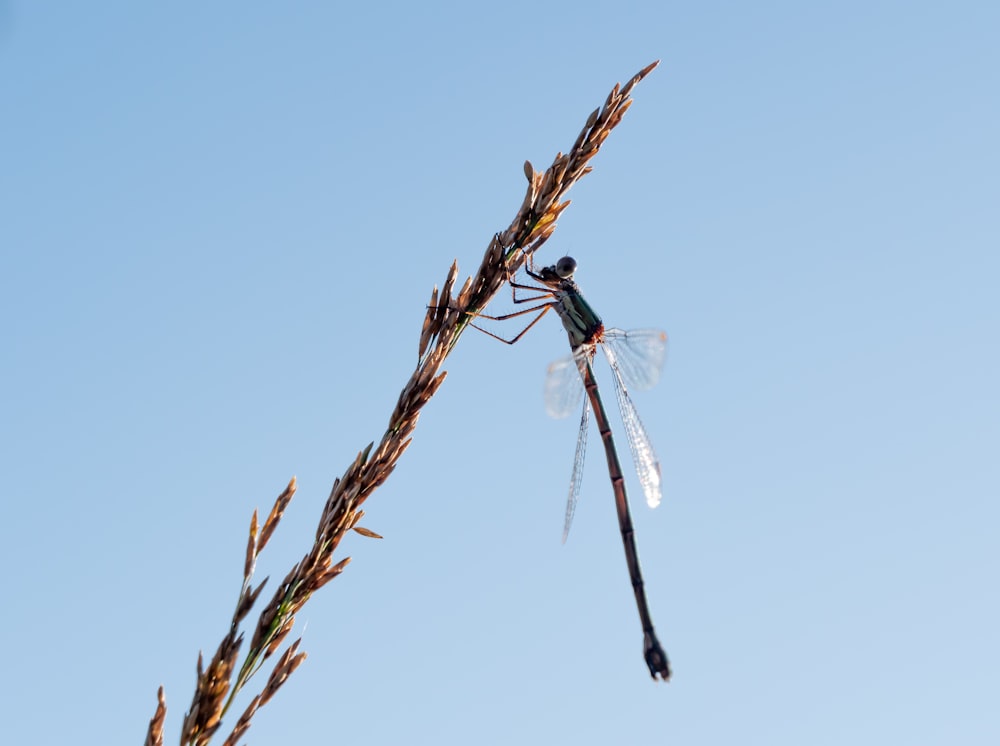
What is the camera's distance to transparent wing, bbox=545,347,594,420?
583 cm

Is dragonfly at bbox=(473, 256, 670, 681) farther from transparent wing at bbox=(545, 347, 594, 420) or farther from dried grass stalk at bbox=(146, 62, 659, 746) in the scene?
dried grass stalk at bbox=(146, 62, 659, 746)

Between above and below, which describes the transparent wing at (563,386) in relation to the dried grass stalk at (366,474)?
above

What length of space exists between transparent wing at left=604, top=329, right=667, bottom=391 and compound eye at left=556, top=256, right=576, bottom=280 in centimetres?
72

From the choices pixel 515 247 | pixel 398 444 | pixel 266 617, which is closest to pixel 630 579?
pixel 515 247

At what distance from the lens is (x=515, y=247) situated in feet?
12.4

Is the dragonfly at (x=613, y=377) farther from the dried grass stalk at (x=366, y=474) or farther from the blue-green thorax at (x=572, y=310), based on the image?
the dried grass stalk at (x=366, y=474)

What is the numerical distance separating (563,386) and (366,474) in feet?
10.4

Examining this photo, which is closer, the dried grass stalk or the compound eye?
the dried grass stalk

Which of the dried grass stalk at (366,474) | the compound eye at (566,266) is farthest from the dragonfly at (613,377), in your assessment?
the dried grass stalk at (366,474)

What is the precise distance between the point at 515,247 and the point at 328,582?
161 centimetres

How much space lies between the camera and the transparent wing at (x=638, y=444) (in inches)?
261

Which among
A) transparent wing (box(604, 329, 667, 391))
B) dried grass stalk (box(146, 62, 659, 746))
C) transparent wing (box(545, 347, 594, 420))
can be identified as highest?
transparent wing (box(604, 329, 667, 391))

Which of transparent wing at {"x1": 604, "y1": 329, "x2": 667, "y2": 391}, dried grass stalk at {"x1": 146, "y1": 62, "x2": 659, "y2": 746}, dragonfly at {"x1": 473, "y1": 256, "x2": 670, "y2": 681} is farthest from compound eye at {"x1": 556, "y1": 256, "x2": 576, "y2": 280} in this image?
dried grass stalk at {"x1": 146, "y1": 62, "x2": 659, "y2": 746}

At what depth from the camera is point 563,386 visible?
599cm
